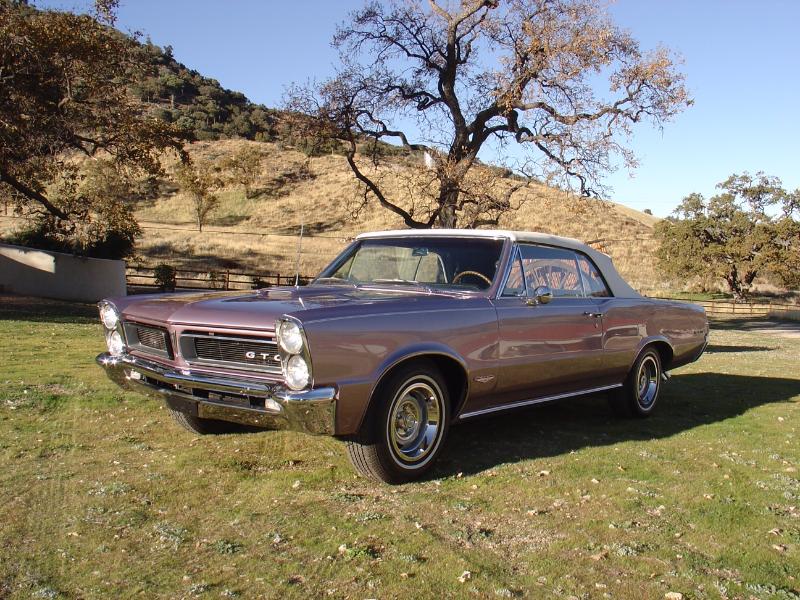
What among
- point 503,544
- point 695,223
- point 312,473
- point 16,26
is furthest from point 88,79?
point 695,223

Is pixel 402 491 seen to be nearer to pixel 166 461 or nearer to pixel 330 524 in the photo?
pixel 330 524

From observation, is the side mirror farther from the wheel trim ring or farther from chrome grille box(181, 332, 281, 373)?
chrome grille box(181, 332, 281, 373)

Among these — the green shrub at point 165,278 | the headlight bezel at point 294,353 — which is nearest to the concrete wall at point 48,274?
the green shrub at point 165,278

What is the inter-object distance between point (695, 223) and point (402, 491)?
138ft

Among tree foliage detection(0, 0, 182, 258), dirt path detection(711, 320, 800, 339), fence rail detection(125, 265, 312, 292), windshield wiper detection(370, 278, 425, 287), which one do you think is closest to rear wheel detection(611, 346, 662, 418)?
windshield wiper detection(370, 278, 425, 287)

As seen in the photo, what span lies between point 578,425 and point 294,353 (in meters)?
3.49

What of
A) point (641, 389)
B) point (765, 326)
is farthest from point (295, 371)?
point (765, 326)

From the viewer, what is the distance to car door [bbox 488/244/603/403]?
17.8 ft

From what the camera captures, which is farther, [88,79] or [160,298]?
[88,79]

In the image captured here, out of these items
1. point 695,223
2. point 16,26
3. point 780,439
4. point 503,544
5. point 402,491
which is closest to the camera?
point 503,544

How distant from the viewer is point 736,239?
136 feet

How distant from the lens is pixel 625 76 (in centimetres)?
1766

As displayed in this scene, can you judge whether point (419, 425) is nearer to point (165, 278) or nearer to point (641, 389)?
point (641, 389)

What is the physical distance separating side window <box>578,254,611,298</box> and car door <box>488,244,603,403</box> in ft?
0.28
